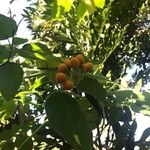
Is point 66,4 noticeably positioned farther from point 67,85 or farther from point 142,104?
point 142,104

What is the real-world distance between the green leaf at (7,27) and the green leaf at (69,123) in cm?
20

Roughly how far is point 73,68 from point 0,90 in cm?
26

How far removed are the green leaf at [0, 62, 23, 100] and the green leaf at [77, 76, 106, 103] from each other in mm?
175

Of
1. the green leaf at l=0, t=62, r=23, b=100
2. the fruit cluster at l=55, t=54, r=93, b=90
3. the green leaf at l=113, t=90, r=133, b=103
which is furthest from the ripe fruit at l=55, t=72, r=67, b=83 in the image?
the green leaf at l=113, t=90, r=133, b=103

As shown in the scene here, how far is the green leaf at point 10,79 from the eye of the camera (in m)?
0.93

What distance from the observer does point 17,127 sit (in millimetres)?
1385

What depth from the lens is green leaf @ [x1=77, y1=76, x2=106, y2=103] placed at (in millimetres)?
1039

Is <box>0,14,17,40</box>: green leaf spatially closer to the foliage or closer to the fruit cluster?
the foliage

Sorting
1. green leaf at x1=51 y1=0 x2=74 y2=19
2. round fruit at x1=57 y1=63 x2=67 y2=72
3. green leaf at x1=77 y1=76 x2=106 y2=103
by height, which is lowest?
green leaf at x1=77 y1=76 x2=106 y2=103

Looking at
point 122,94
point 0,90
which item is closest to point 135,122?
point 122,94

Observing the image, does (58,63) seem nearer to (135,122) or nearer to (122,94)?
(122,94)

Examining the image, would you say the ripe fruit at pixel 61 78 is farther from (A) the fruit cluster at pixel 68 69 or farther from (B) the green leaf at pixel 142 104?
(B) the green leaf at pixel 142 104

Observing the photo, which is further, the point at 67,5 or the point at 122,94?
the point at 122,94

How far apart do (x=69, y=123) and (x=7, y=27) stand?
30 centimetres
